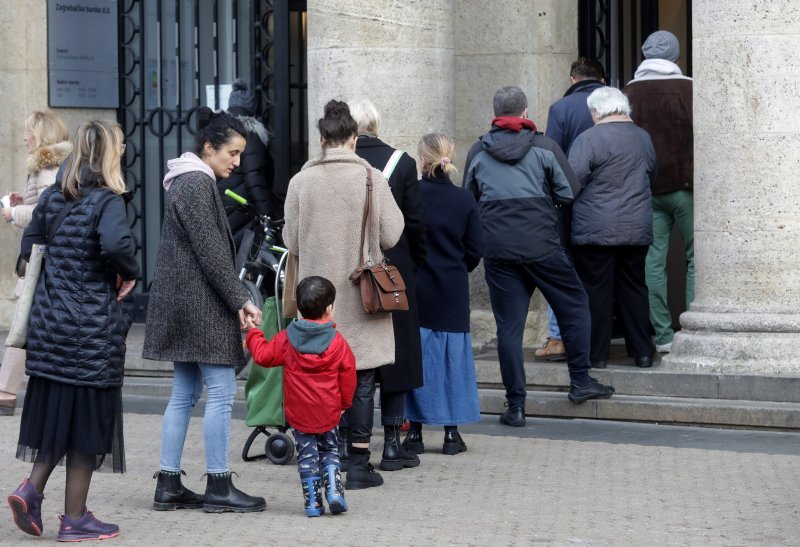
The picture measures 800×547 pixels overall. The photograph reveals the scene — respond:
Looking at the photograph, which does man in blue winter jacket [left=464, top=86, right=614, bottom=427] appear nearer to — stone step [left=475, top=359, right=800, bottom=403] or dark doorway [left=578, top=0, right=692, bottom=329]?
stone step [left=475, top=359, right=800, bottom=403]

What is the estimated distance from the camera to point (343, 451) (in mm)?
8078

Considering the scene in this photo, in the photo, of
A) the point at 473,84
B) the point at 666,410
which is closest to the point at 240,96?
the point at 473,84

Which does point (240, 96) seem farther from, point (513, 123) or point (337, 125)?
point (337, 125)

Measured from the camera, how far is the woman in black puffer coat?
12219 mm

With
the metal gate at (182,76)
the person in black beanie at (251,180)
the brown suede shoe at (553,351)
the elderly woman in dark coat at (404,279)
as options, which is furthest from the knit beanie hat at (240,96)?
the elderly woman in dark coat at (404,279)

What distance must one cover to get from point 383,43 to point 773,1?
259 centimetres

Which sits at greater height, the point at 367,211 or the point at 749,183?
the point at 749,183

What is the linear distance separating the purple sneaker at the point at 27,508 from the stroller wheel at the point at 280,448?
1.80 meters

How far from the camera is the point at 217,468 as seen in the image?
22.9 ft

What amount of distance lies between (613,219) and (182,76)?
475 cm

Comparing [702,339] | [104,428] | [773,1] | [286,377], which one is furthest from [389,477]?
[773,1]

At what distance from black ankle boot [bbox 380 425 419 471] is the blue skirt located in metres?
0.31

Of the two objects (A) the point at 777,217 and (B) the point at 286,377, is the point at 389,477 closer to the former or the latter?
(B) the point at 286,377

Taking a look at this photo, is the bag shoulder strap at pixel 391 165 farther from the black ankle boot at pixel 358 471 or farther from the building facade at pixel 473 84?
the building facade at pixel 473 84
